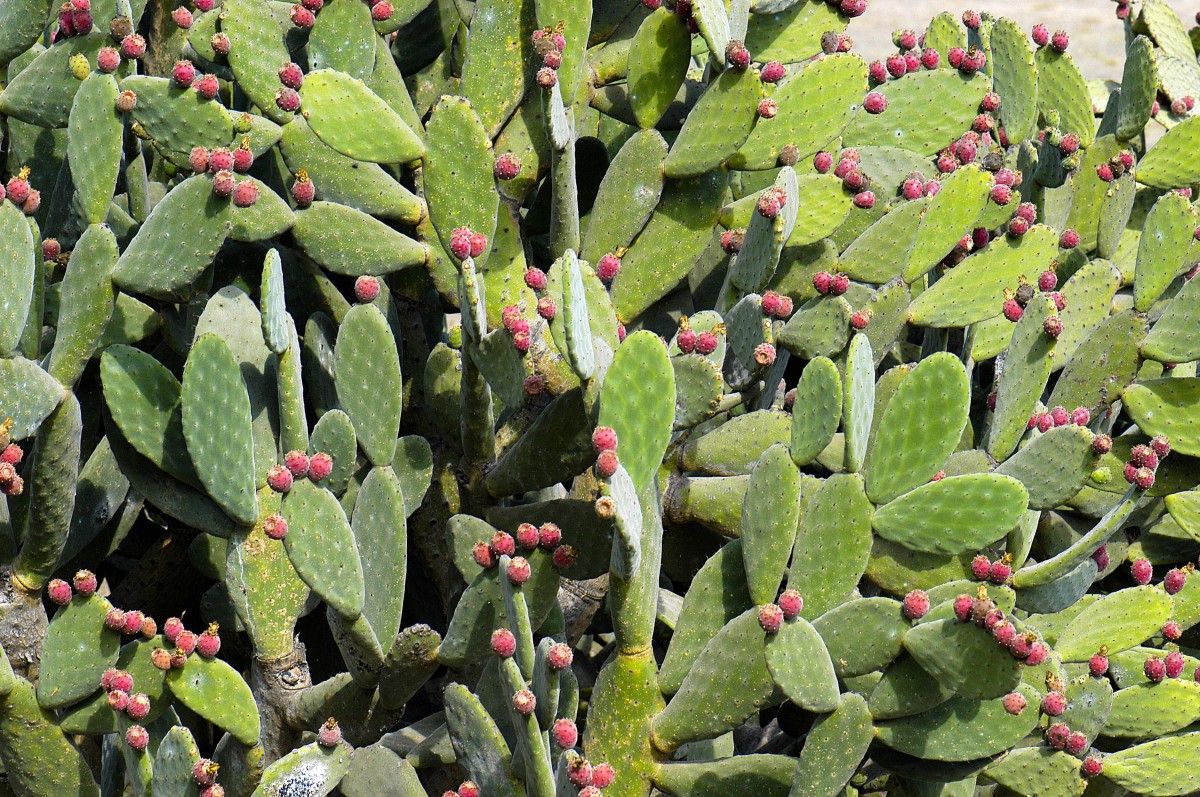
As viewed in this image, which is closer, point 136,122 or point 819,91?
point 136,122

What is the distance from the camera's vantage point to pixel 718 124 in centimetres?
264

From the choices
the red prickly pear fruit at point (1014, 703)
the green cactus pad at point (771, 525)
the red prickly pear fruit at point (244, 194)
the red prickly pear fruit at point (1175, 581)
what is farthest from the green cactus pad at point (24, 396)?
the red prickly pear fruit at point (1175, 581)

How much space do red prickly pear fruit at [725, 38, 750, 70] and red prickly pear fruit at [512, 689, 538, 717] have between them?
4.19 feet

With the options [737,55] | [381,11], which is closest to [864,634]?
[737,55]

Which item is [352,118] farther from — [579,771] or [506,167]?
[579,771]

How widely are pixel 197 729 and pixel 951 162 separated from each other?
1894mm

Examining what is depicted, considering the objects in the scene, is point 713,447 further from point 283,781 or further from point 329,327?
point 283,781

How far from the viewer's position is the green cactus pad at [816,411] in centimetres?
218

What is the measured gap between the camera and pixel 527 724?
6.20ft

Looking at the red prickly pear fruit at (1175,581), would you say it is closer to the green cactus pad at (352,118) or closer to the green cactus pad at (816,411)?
the green cactus pad at (816,411)

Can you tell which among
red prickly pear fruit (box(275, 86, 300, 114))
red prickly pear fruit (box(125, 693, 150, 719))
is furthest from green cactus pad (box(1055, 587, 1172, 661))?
red prickly pear fruit (box(275, 86, 300, 114))

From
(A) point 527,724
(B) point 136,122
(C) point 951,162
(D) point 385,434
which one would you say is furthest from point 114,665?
(C) point 951,162

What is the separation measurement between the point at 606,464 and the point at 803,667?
444 millimetres

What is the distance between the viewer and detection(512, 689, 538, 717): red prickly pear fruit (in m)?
1.85
